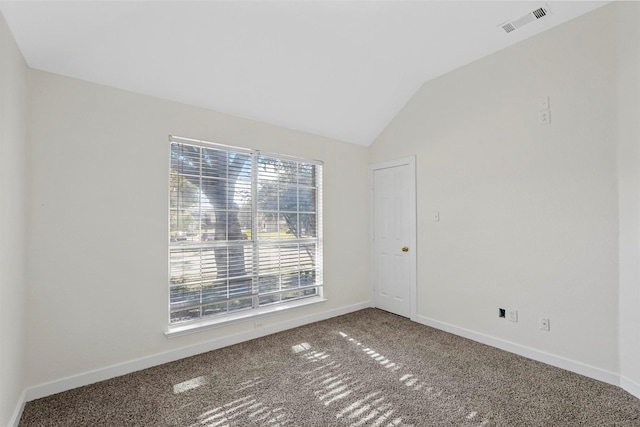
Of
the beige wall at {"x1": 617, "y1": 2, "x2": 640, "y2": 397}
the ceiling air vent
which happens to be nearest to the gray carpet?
the beige wall at {"x1": 617, "y1": 2, "x2": 640, "y2": 397}

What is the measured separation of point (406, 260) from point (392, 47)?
97.8 inches

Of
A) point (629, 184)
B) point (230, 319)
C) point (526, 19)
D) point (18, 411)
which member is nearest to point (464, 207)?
point (629, 184)

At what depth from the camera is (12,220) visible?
182cm

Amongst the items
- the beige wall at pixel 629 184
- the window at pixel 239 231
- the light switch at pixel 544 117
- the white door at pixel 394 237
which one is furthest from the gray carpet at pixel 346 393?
the light switch at pixel 544 117

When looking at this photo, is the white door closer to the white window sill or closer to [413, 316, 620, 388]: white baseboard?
[413, 316, 620, 388]: white baseboard

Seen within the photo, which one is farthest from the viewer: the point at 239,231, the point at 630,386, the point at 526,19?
the point at 239,231

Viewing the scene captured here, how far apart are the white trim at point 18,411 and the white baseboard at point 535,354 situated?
366cm

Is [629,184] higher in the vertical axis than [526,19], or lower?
lower

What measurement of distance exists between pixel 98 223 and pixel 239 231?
4.05 feet

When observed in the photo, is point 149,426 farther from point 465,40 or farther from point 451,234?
point 465,40

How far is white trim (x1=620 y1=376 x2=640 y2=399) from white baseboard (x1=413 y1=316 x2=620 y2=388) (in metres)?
0.01

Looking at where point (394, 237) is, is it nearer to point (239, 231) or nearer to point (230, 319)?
point (239, 231)

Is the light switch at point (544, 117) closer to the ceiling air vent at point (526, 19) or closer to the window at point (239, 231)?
the ceiling air vent at point (526, 19)

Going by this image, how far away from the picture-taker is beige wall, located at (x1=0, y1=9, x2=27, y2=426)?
1.65 meters
